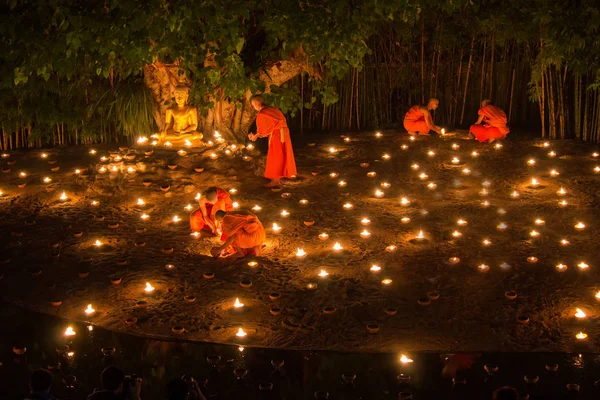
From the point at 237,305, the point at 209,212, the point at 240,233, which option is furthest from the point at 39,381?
the point at 209,212

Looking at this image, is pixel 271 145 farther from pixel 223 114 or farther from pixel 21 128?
pixel 21 128

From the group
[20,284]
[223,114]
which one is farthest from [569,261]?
[223,114]

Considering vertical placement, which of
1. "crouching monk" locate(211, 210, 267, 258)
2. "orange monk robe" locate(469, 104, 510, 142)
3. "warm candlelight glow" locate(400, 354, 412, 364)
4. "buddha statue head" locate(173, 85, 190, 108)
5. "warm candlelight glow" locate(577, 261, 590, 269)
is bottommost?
"warm candlelight glow" locate(400, 354, 412, 364)

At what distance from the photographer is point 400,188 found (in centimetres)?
978

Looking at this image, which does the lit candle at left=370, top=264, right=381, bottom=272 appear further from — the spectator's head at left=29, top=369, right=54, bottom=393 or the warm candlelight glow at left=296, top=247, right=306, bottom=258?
the spectator's head at left=29, top=369, right=54, bottom=393

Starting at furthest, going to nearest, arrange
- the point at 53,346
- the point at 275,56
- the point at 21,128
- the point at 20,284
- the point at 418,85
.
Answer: the point at 418,85 < the point at 21,128 < the point at 275,56 < the point at 20,284 < the point at 53,346

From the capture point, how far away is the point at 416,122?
1250 centimetres

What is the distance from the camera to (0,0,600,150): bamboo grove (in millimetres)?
7977

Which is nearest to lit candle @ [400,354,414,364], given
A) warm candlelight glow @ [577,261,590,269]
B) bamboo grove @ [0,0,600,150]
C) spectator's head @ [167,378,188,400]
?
spectator's head @ [167,378,188,400]

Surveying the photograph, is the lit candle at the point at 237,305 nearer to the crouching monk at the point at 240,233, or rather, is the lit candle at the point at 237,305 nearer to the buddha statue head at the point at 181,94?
the crouching monk at the point at 240,233

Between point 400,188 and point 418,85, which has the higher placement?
point 418,85

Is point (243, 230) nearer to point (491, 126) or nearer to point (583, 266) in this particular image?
point (583, 266)

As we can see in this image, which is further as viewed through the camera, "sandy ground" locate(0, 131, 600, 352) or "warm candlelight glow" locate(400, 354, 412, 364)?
"sandy ground" locate(0, 131, 600, 352)

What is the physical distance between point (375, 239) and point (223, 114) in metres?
4.64
